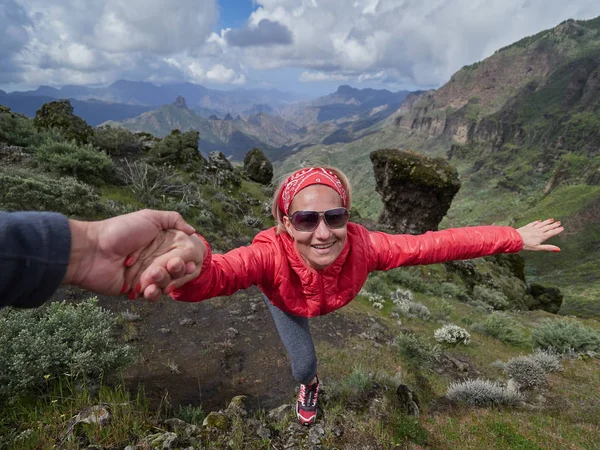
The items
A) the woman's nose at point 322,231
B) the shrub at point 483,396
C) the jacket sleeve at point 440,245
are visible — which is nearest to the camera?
the woman's nose at point 322,231

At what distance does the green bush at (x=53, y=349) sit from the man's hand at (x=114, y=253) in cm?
219

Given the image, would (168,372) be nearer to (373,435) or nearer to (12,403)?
(12,403)

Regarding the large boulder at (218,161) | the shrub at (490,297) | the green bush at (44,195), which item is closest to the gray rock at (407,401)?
the green bush at (44,195)

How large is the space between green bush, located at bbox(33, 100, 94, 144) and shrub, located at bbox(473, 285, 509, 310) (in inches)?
874

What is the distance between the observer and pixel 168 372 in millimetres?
5039

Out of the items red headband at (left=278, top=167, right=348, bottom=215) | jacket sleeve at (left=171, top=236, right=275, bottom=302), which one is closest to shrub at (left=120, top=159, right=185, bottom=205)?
red headband at (left=278, top=167, right=348, bottom=215)

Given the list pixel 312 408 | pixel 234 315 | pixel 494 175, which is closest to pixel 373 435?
pixel 312 408

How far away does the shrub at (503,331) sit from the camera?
997cm

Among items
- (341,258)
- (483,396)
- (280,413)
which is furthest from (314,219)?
(483,396)

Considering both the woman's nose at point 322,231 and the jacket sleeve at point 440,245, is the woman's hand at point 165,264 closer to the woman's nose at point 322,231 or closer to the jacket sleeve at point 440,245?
the woman's nose at point 322,231

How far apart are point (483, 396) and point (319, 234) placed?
4.40 metres

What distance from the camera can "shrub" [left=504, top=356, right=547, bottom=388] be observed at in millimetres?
6004

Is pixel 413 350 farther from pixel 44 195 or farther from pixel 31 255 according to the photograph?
pixel 44 195

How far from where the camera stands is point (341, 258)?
→ 309 centimetres
